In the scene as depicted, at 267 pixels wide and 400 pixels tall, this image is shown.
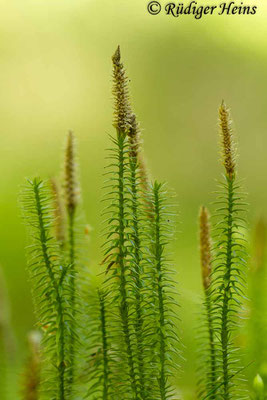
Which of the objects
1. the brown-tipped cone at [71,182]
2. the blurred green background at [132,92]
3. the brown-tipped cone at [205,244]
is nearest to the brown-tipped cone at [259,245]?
the brown-tipped cone at [205,244]

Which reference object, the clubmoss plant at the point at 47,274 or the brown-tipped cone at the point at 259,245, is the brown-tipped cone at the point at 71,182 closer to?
the clubmoss plant at the point at 47,274

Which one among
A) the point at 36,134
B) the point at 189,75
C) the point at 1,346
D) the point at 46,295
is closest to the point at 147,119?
the point at 189,75

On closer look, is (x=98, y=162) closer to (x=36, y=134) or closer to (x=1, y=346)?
(x=36, y=134)

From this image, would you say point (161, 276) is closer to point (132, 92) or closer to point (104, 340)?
point (104, 340)

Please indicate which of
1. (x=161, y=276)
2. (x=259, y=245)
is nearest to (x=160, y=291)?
(x=161, y=276)

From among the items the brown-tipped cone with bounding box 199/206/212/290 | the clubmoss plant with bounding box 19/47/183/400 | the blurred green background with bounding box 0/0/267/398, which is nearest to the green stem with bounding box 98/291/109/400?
the clubmoss plant with bounding box 19/47/183/400
